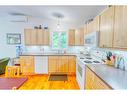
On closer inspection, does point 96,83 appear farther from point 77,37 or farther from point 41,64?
point 77,37

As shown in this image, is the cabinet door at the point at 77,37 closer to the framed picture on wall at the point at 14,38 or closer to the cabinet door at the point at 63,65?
the cabinet door at the point at 63,65

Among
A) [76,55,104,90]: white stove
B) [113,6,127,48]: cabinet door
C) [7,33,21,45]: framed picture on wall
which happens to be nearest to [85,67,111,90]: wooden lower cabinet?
[113,6,127,48]: cabinet door

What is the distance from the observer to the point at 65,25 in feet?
20.4

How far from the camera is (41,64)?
5.49 m

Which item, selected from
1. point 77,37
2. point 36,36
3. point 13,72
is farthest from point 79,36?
point 13,72

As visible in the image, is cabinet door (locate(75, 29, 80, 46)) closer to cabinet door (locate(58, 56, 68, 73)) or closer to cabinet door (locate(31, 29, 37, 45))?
cabinet door (locate(58, 56, 68, 73))

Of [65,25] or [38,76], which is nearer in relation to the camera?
[38,76]

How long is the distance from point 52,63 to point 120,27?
13.1 ft

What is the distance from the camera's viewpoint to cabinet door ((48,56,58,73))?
550 centimetres

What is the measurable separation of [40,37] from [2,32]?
190 centimetres

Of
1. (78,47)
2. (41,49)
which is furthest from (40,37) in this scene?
(78,47)

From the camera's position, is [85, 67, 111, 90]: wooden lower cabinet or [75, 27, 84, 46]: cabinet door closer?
[85, 67, 111, 90]: wooden lower cabinet
